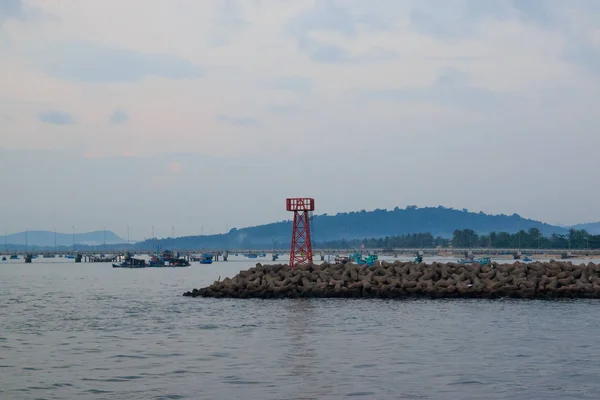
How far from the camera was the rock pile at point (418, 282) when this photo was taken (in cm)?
4991

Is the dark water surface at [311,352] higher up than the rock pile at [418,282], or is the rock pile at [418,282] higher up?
the rock pile at [418,282]

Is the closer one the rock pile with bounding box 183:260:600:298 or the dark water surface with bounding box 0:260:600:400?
the dark water surface with bounding box 0:260:600:400

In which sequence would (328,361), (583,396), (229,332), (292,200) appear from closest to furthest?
(583,396) < (328,361) < (229,332) < (292,200)

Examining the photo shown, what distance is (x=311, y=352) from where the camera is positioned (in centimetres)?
2792

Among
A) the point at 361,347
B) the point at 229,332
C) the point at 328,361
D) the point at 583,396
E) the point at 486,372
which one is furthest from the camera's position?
the point at 229,332

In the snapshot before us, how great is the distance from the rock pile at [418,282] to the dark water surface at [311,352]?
4.21m

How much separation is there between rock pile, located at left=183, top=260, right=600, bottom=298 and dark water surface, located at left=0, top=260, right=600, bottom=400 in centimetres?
421

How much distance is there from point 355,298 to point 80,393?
31611mm

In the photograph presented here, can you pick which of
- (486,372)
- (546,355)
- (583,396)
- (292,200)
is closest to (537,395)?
(583,396)

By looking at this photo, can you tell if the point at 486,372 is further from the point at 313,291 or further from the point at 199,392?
the point at 313,291

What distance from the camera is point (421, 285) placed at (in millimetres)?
51531

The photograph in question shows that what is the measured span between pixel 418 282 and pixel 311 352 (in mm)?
25164

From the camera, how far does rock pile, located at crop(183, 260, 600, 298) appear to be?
4991 cm

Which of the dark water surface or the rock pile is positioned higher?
the rock pile
